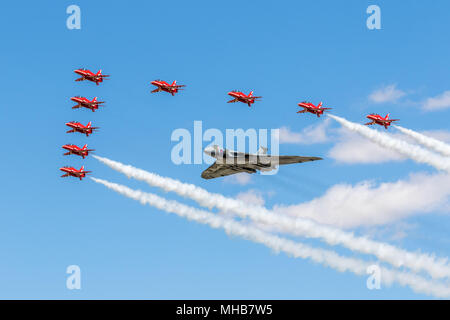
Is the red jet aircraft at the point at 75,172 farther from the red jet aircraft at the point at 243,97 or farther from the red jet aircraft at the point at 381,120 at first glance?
the red jet aircraft at the point at 381,120

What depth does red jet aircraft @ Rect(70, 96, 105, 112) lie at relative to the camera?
138800mm

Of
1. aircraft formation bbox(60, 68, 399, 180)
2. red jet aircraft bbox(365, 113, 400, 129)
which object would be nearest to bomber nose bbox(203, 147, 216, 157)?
aircraft formation bbox(60, 68, 399, 180)

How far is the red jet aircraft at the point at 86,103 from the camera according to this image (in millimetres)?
138800

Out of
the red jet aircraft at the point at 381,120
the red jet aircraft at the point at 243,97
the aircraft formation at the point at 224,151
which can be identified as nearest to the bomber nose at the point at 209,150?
the aircraft formation at the point at 224,151

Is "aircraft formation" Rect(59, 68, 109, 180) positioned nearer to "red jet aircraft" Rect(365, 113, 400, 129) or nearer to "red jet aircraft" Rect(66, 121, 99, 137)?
"red jet aircraft" Rect(66, 121, 99, 137)

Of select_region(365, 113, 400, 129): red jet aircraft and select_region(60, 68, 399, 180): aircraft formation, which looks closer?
select_region(60, 68, 399, 180): aircraft formation

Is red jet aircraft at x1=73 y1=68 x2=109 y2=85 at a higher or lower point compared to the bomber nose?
higher

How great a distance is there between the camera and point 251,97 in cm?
13350

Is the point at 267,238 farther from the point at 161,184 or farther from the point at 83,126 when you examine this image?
the point at 83,126

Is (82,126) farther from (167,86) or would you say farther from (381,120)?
(381,120)

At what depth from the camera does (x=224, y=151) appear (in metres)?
119

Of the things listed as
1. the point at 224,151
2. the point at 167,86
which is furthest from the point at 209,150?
the point at 167,86

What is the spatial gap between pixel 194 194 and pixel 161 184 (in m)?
6.97
